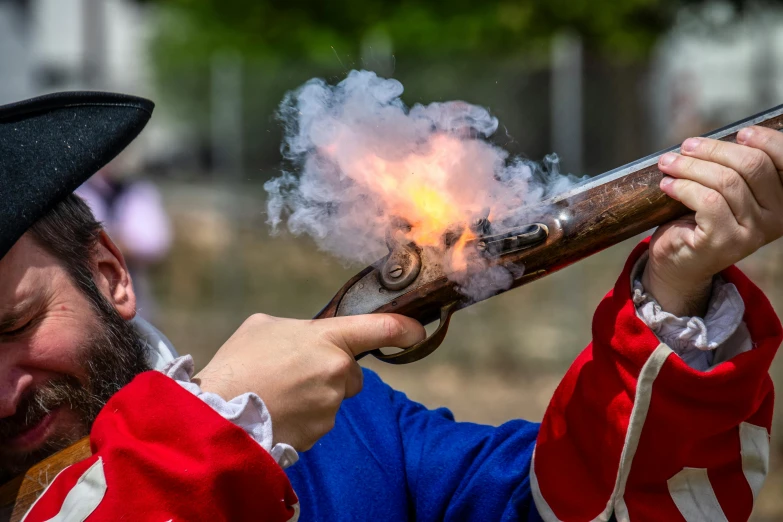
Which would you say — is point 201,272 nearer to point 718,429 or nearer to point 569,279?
point 569,279

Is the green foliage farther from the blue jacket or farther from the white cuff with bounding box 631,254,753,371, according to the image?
the white cuff with bounding box 631,254,753,371

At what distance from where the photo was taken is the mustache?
1.84 meters

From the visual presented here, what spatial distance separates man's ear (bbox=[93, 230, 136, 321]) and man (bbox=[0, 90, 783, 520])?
0.66 feet

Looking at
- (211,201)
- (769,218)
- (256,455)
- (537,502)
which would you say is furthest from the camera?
(211,201)

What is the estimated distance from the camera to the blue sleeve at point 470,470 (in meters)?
2.02

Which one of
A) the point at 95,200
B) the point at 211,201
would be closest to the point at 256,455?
the point at 95,200

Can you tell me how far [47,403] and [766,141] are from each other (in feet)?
4.98

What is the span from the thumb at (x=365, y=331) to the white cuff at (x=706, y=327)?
1.56 feet

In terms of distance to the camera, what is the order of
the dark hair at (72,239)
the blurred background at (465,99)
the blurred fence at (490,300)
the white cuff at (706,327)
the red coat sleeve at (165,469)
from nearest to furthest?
1. the red coat sleeve at (165,469)
2. the white cuff at (706,327)
3. the dark hair at (72,239)
4. the blurred background at (465,99)
5. the blurred fence at (490,300)

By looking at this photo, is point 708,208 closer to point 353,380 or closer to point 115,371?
point 353,380

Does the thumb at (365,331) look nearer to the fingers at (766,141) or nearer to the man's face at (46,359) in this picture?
the man's face at (46,359)

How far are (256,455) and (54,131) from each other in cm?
91

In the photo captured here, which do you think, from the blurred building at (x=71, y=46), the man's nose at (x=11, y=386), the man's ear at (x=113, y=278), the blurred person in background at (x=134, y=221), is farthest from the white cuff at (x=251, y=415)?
the blurred building at (x=71, y=46)

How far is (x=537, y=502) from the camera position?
189cm
